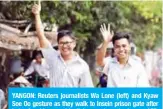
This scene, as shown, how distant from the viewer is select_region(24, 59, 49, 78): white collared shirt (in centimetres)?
371

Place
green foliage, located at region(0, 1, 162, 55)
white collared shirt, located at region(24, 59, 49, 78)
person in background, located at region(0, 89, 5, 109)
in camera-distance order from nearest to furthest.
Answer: person in background, located at region(0, 89, 5, 109)
white collared shirt, located at region(24, 59, 49, 78)
green foliage, located at region(0, 1, 162, 55)

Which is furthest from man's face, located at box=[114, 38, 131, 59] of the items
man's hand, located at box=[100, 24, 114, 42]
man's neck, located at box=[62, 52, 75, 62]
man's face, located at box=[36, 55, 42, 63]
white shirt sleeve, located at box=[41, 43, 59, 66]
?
man's face, located at box=[36, 55, 42, 63]

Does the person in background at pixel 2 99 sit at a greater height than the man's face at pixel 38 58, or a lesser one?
lesser

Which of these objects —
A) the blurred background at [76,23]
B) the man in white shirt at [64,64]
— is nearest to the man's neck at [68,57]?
the man in white shirt at [64,64]

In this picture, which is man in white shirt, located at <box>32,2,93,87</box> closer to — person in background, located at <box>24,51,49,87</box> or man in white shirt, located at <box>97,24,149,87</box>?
person in background, located at <box>24,51,49,87</box>

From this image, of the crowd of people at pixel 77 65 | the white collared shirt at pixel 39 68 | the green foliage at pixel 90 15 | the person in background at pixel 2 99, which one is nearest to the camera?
the person in background at pixel 2 99

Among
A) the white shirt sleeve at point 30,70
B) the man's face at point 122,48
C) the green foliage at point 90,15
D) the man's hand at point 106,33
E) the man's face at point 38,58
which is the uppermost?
the green foliage at point 90,15

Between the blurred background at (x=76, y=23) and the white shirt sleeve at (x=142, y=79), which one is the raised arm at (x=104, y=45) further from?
the white shirt sleeve at (x=142, y=79)

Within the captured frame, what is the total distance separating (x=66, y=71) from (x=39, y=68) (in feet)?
0.95

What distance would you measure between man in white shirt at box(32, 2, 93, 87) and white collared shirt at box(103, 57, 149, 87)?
0.59ft

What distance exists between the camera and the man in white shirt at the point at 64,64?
3.58 meters

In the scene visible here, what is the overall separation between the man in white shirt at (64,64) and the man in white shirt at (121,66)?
0.18 metres

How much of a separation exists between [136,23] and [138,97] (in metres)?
1.26

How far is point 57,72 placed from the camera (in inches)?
143
